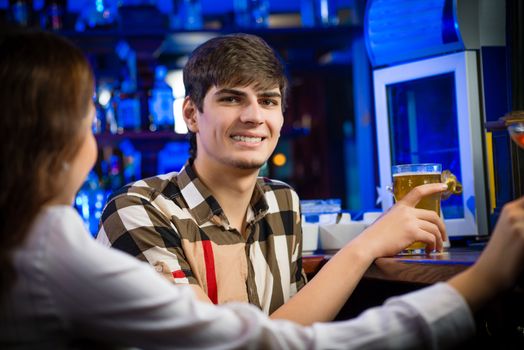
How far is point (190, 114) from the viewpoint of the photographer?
2260 millimetres

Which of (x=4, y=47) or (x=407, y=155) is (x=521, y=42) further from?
(x=4, y=47)

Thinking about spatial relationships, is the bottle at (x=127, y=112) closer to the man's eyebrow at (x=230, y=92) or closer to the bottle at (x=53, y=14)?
the bottle at (x=53, y=14)

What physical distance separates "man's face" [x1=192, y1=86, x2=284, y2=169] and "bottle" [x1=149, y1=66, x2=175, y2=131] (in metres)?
2.24

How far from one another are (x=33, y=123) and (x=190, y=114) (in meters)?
1.21

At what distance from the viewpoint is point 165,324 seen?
104 centimetres

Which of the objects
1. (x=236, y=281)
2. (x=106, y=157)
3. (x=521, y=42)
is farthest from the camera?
(x=106, y=157)

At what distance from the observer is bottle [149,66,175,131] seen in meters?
4.34

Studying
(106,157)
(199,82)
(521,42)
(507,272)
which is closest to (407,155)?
(521,42)

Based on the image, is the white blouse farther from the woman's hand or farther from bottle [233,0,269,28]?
bottle [233,0,269,28]

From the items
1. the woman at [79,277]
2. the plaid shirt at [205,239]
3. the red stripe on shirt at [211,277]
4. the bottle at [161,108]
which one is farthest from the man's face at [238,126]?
the bottle at [161,108]

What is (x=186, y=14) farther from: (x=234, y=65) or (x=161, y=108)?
(x=234, y=65)

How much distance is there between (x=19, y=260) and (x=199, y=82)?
1236mm

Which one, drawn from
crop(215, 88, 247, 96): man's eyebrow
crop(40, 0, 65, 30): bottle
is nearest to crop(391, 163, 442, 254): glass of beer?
crop(215, 88, 247, 96): man's eyebrow

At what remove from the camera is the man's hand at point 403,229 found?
175 centimetres
